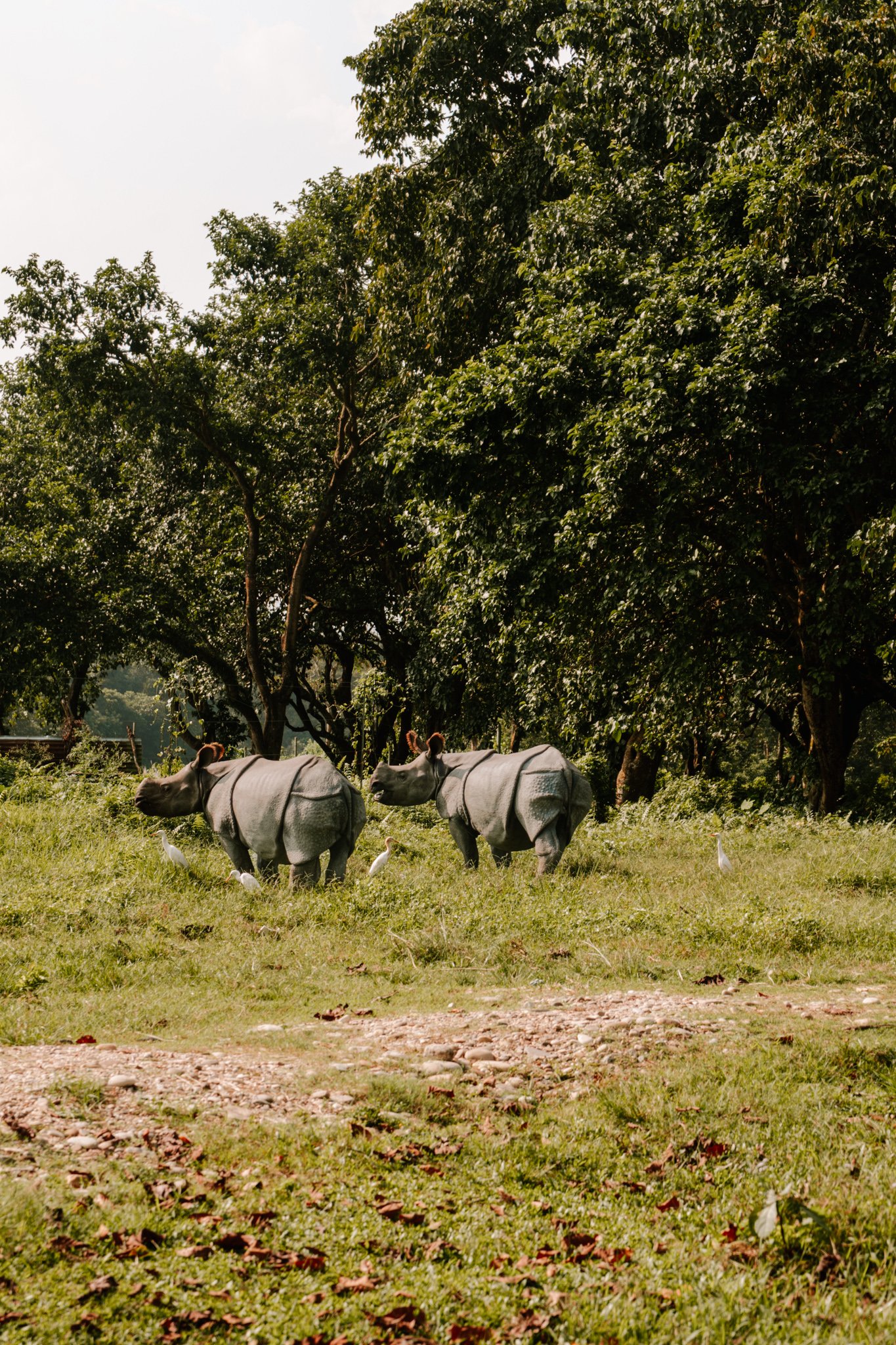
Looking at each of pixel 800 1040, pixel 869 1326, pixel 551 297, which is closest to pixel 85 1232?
pixel 869 1326

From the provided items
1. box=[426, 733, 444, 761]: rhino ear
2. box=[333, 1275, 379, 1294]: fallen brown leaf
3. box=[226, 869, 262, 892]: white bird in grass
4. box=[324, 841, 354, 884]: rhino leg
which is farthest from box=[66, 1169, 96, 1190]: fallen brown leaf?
box=[426, 733, 444, 761]: rhino ear

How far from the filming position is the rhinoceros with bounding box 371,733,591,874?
1354cm

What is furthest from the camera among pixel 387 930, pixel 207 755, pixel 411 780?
pixel 411 780

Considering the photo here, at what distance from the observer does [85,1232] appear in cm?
405

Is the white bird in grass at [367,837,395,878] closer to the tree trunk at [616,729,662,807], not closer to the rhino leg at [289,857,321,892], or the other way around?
the rhino leg at [289,857,321,892]

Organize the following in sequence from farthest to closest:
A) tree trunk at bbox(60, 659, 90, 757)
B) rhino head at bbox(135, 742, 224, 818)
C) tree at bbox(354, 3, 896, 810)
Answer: tree trunk at bbox(60, 659, 90, 757) → tree at bbox(354, 3, 896, 810) → rhino head at bbox(135, 742, 224, 818)

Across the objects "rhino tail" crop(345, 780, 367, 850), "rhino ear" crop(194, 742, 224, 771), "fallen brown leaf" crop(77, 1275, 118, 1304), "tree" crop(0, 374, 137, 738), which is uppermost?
"tree" crop(0, 374, 137, 738)

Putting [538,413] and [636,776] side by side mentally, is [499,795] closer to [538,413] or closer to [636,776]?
[538,413]

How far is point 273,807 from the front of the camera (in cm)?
1259

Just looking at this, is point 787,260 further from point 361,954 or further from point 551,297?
point 361,954

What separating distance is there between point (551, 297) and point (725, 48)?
4262mm

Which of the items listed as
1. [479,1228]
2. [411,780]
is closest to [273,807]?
[411,780]

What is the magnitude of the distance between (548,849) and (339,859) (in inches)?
102

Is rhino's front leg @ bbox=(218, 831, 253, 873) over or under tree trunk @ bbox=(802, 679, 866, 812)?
under
